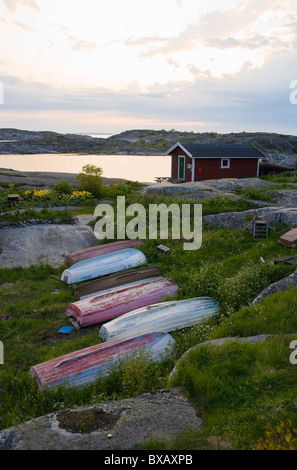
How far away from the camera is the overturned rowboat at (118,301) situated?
377 inches

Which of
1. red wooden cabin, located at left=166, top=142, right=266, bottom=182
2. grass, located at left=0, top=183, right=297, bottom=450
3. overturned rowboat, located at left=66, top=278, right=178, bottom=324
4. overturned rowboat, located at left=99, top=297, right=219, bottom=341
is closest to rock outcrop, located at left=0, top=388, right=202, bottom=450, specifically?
grass, located at left=0, top=183, right=297, bottom=450

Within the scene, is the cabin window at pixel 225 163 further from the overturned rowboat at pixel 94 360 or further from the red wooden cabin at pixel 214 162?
the overturned rowboat at pixel 94 360

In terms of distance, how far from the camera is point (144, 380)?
6117 mm

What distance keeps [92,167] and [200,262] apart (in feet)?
46.0

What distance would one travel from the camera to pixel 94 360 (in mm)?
7152

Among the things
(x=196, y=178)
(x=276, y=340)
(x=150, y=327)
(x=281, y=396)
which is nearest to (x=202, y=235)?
(x=150, y=327)

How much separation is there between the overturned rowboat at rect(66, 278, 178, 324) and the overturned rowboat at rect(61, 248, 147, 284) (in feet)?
5.26

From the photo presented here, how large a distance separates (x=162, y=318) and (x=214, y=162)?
2363 cm

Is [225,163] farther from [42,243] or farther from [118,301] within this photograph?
[118,301]

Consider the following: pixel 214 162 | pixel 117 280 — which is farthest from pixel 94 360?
pixel 214 162

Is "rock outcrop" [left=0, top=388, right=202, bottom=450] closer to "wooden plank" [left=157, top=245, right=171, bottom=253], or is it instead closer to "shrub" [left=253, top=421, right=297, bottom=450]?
"shrub" [left=253, top=421, right=297, bottom=450]

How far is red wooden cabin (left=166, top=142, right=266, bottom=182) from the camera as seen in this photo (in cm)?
3012

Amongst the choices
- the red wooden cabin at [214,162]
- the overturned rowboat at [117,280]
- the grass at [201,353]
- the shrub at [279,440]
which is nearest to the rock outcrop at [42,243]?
the grass at [201,353]

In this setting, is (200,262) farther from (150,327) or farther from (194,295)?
(150,327)
